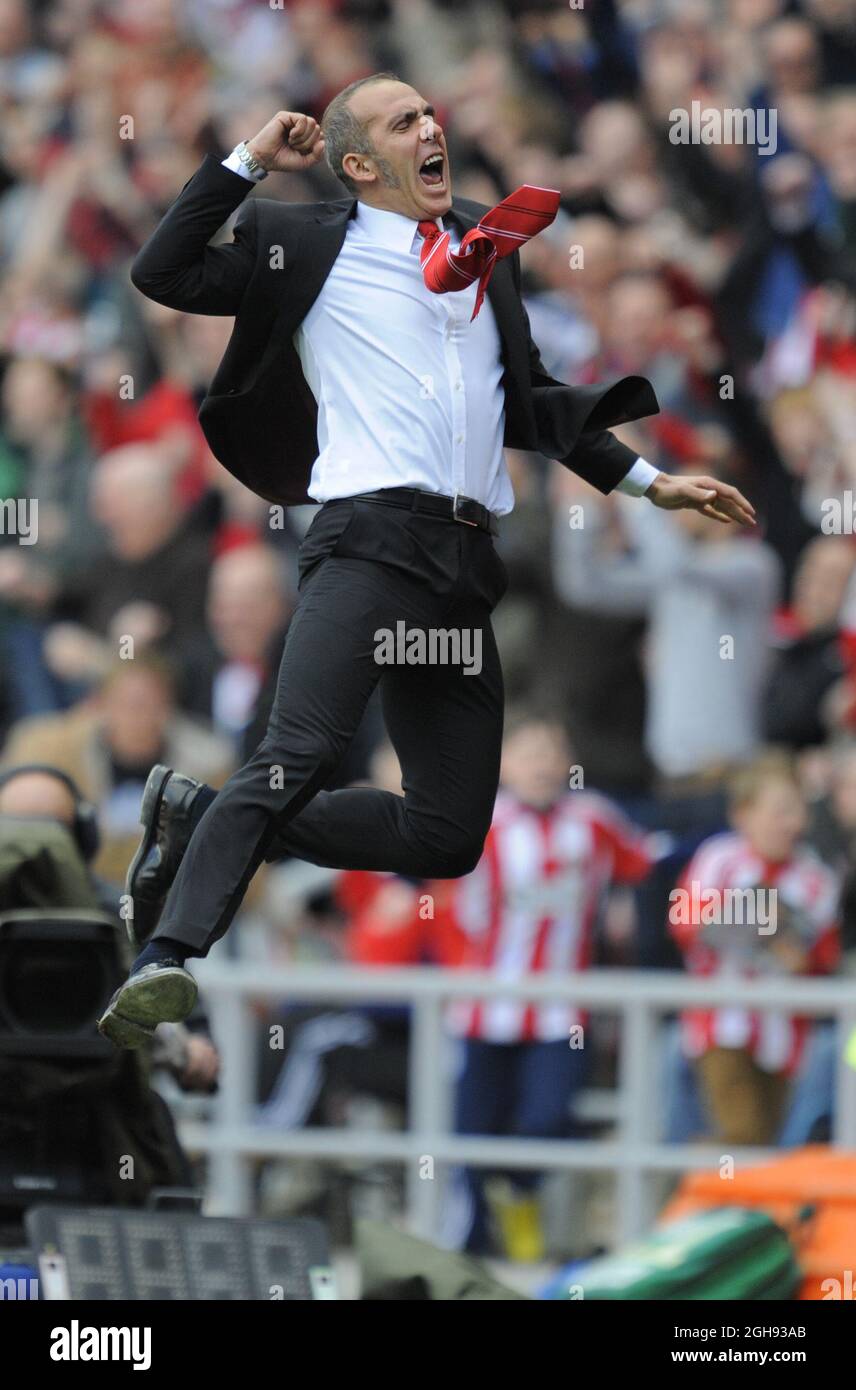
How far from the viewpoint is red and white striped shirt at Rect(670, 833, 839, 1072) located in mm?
9023

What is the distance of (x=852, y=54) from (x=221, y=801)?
6490mm

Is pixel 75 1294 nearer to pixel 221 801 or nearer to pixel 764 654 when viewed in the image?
pixel 221 801

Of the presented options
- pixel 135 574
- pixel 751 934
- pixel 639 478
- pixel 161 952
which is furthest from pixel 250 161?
pixel 135 574

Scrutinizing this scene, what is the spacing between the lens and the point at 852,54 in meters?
11.0

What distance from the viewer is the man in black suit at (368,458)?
5.45 m

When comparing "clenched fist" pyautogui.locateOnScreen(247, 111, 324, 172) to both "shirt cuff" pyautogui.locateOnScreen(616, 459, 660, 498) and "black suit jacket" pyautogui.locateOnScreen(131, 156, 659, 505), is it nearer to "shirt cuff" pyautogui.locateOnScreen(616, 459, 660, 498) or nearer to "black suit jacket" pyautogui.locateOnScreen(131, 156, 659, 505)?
"black suit jacket" pyautogui.locateOnScreen(131, 156, 659, 505)

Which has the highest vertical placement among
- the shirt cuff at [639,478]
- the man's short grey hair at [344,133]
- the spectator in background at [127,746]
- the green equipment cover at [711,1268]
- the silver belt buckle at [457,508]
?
the man's short grey hair at [344,133]

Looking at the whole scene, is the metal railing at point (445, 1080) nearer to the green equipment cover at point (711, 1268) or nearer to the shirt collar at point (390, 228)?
the green equipment cover at point (711, 1268)

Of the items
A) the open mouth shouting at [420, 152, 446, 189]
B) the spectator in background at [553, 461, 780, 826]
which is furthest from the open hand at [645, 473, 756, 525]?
the spectator in background at [553, 461, 780, 826]

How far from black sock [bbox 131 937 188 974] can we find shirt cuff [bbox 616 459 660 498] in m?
1.38

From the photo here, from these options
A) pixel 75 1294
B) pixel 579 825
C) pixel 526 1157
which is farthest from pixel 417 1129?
pixel 75 1294

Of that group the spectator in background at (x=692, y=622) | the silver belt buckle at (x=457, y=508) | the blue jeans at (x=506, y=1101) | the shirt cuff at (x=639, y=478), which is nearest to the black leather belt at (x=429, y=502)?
the silver belt buckle at (x=457, y=508)

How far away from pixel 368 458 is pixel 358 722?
0.53m

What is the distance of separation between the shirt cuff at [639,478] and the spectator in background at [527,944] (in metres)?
3.53
